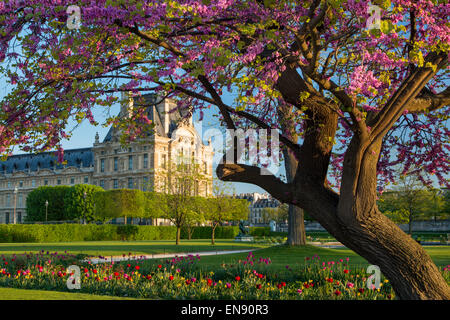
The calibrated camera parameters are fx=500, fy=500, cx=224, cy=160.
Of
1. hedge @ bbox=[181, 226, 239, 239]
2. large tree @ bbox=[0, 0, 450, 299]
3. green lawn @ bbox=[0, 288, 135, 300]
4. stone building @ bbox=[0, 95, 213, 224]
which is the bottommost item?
hedge @ bbox=[181, 226, 239, 239]

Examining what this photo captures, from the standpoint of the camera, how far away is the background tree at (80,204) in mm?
81375

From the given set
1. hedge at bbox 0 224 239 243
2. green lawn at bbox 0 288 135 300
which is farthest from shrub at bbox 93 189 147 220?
green lawn at bbox 0 288 135 300

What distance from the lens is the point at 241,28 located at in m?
6.77

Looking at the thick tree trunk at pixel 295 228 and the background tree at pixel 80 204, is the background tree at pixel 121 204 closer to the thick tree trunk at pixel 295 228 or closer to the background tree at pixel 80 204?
the background tree at pixel 80 204

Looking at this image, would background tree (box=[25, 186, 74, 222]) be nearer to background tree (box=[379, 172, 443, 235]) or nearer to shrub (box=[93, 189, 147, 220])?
shrub (box=[93, 189, 147, 220])

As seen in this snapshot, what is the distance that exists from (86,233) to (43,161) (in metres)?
76.8

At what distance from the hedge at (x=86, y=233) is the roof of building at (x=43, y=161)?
5532 centimetres

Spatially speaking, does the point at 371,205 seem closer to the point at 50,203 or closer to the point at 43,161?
the point at 50,203

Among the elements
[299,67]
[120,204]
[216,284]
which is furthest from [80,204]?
[299,67]

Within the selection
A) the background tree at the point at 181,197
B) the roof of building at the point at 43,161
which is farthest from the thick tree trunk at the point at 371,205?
the roof of building at the point at 43,161

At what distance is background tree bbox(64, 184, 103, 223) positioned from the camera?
267 ft

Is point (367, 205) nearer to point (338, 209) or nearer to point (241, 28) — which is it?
point (338, 209)

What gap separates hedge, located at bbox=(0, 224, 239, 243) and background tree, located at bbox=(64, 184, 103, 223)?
25.2 m

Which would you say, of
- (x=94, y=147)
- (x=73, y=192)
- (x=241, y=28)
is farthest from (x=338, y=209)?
(x=94, y=147)
